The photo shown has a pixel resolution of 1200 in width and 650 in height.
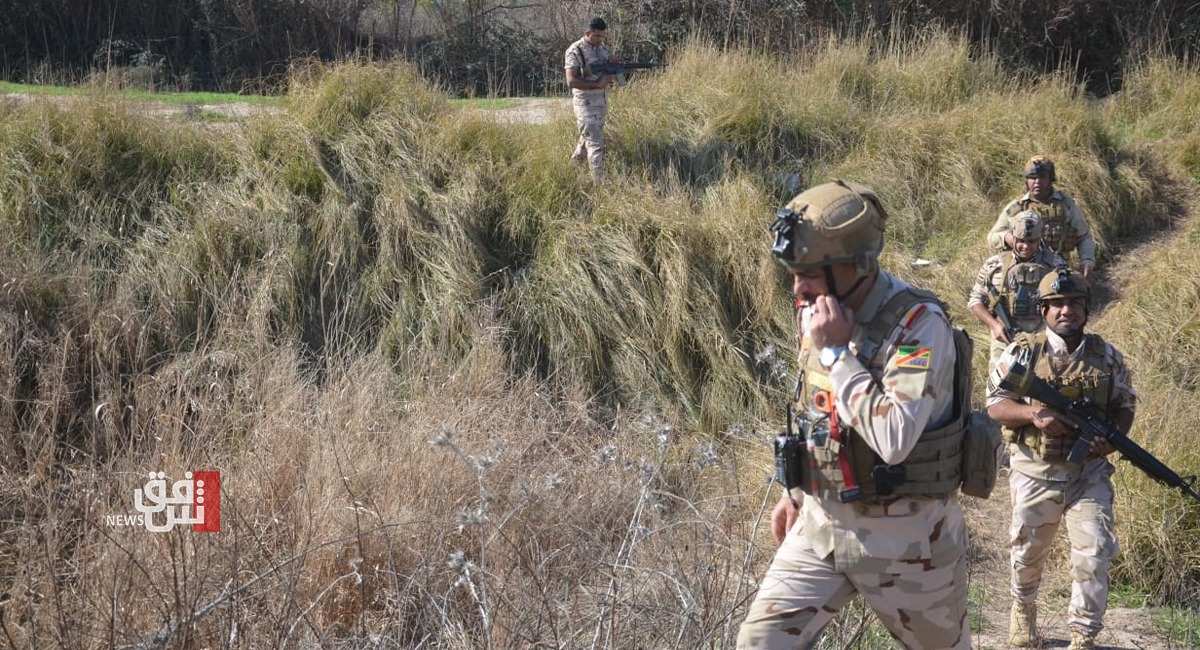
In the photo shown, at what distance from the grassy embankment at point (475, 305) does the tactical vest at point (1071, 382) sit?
1.12 m

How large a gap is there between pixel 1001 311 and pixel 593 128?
3897 mm

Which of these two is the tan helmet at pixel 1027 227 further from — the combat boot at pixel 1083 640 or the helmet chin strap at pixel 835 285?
the helmet chin strap at pixel 835 285

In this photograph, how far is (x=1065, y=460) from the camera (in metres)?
4.60

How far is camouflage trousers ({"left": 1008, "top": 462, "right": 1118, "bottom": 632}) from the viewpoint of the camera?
455cm

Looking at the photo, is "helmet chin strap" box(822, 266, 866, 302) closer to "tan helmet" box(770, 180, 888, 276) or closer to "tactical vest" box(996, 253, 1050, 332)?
"tan helmet" box(770, 180, 888, 276)

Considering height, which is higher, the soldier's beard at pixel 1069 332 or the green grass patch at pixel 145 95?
the green grass patch at pixel 145 95

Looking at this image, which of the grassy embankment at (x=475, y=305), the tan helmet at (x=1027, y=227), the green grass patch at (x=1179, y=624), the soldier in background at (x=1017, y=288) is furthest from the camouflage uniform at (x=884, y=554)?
the tan helmet at (x=1027, y=227)

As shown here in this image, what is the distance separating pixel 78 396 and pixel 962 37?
985cm

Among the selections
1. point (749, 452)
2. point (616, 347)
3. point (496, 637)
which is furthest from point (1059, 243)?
point (496, 637)

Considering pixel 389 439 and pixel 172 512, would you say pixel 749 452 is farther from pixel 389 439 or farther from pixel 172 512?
pixel 172 512

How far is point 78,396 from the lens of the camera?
7207 mm

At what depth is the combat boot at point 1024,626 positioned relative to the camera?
189 inches

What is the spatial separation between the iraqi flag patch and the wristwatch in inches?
5.4

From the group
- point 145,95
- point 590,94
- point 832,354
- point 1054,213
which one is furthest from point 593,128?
point 832,354
